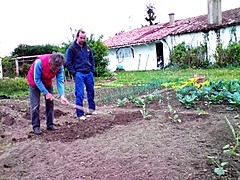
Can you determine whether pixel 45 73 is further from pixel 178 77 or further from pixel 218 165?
pixel 178 77

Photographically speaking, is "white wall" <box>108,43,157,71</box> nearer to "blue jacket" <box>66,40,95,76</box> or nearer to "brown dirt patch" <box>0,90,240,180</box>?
"blue jacket" <box>66,40,95,76</box>

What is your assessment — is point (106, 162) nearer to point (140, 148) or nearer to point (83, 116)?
point (140, 148)

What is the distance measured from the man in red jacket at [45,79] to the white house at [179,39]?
15.5m

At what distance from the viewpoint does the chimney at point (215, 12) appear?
1966 cm

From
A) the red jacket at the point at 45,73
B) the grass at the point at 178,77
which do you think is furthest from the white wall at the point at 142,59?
the red jacket at the point at 45,73

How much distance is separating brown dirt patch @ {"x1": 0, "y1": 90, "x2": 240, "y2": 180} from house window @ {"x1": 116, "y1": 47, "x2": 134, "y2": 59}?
2015 cm

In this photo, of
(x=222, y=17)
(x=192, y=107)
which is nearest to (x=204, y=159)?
(x=192, y=107)

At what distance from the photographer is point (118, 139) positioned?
425 centimetres

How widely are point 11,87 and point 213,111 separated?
9845 mm

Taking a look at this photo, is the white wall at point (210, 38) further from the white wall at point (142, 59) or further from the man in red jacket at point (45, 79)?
the man in red jacket at point (45, 79)

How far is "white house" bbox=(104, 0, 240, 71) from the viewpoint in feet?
62.4

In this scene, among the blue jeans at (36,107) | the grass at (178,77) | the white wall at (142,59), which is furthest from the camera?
the white wall at (142,59)

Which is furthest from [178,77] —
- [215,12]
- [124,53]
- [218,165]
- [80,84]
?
[124,53]

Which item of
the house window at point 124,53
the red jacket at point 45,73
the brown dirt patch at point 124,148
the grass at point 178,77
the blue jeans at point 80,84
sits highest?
the house window at point 124,53
